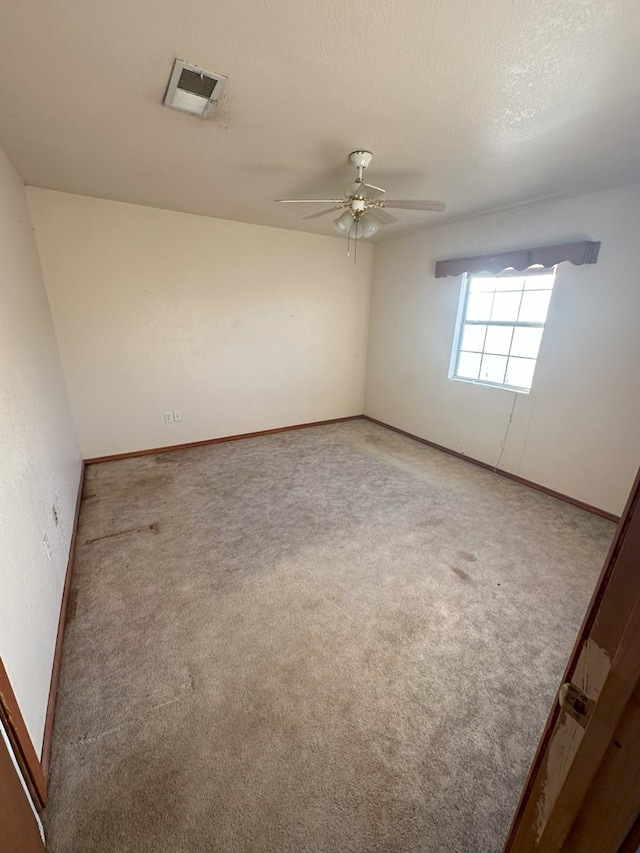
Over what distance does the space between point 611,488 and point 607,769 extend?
9.43 ft

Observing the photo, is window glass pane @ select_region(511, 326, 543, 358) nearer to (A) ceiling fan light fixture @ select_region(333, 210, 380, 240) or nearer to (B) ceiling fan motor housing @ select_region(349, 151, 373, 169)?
(A) ceiling fan light fixture @ select_region(333, 210, 380, 240)

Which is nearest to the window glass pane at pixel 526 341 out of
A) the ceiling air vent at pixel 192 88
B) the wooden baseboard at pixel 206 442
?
the wooden baseboard at pixel 206 442

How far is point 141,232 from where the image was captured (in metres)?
3.15

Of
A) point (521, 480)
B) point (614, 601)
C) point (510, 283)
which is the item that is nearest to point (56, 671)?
point (614, 601)

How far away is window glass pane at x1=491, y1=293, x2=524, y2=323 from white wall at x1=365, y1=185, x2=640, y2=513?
0.39m

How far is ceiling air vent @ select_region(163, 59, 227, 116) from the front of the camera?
1409 millimetres

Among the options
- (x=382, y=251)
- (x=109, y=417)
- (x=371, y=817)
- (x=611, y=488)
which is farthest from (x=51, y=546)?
(x=382, y=251)

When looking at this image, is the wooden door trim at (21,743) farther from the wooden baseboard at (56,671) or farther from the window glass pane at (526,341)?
the window glass pane at (526,341)

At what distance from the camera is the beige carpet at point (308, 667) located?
105cm

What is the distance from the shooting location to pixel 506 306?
127 inches

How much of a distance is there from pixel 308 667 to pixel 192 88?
260 cm

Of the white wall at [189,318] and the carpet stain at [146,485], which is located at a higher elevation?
the white wall at [189,318]

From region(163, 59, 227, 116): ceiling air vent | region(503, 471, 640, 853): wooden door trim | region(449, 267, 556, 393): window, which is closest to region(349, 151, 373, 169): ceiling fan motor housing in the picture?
region(163, 59, 227, 116): ceiling air vent

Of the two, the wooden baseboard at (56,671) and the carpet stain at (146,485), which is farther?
the carpet stain at (146,485)
